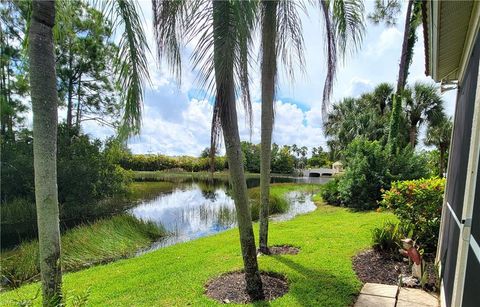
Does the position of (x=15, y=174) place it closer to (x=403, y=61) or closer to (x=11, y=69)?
(x=11, y=69)

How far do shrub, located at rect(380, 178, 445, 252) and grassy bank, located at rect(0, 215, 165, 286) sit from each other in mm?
6526

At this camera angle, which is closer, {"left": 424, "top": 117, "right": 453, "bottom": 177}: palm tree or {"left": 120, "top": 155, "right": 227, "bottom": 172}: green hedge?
{"left": 424, "top": 117, "right": 453, "bottom": 177}: palm tree

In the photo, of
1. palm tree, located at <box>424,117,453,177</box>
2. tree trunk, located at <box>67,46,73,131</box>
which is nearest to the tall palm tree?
tree trunk, located at <box>67,46,73,131</box>

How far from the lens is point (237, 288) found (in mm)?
4117

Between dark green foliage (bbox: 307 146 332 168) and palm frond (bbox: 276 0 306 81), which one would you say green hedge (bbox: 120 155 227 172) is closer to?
dark green foliage (bbox: 307 146 332 168)

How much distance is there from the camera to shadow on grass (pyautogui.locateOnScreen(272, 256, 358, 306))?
3627mm

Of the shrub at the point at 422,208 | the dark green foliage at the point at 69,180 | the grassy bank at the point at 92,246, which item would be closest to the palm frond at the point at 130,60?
the shrub at the point at 422,208

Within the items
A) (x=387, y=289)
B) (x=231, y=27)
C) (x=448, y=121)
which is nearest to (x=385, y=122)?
(x=448, y=121)

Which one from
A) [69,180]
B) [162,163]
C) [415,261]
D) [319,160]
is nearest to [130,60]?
[415,261]

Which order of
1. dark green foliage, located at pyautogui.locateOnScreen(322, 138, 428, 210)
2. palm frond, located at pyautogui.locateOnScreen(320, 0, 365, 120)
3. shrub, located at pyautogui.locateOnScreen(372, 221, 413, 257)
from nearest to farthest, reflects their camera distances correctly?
palm frond, located at pyautogui.locateOnScreen(320, 0, 365, 120) < shrub, located at pyautogui.locateOnScreen(372, 221, 413, 257) < dark green foliage, located at pyautogui.locateOnScreen(322, 138, 428, 210)

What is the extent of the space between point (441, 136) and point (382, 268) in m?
20.5

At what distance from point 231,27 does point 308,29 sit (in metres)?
2.72

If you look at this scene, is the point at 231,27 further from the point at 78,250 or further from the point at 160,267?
the point at 78,250

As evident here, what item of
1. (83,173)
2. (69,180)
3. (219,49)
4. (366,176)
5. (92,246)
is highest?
(219,49)
